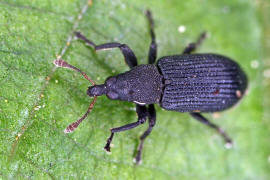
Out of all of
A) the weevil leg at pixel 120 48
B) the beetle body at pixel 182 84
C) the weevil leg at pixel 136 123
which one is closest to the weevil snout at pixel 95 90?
the beetle body at pixel 182 84

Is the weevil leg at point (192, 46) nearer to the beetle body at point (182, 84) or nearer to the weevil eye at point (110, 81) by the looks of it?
the beetle body at point (182, 84)

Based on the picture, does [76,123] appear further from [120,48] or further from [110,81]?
[120,48]

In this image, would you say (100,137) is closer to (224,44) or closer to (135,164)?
(135,164)

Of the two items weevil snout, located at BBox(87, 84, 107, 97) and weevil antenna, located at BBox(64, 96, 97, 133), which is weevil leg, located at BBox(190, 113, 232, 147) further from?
weevil antenna, located at BBox(64, 96, 97, 133)

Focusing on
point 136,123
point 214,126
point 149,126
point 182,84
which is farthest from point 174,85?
point 214,126

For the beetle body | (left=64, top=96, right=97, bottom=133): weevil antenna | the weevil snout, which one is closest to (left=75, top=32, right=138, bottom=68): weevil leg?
the beetle body

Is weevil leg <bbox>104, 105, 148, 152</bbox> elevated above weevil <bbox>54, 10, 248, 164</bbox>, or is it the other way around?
weevil <bbox>54, 10, 248, 164</bbox>

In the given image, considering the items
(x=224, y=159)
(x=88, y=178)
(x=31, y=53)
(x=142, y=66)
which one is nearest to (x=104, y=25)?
(x=142, y=66)
